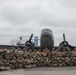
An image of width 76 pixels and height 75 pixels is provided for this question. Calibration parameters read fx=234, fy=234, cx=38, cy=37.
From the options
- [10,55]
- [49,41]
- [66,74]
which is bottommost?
[66,74]

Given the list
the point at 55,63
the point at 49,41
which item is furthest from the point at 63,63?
the point at 49,41

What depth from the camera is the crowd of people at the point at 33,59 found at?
11.3 metres

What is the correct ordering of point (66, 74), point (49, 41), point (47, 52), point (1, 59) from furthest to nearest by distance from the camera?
point (49, 41), point (47, 52), point (1, 59), point (66, 74)

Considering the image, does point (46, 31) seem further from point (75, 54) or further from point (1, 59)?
point (1, 59)

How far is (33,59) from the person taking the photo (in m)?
12.2

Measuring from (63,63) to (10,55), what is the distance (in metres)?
2.91

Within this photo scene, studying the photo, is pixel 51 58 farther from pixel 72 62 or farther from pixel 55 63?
pixel 72 62

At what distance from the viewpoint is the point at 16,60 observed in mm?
11562

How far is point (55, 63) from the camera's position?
1252 cm

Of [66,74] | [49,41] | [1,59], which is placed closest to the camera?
[66,74]

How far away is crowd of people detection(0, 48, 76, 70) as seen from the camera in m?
11.3

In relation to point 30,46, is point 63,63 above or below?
below

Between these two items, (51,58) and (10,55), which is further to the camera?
(51,58)

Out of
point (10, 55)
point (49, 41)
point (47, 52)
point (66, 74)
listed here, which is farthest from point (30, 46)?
point (66, 74)
